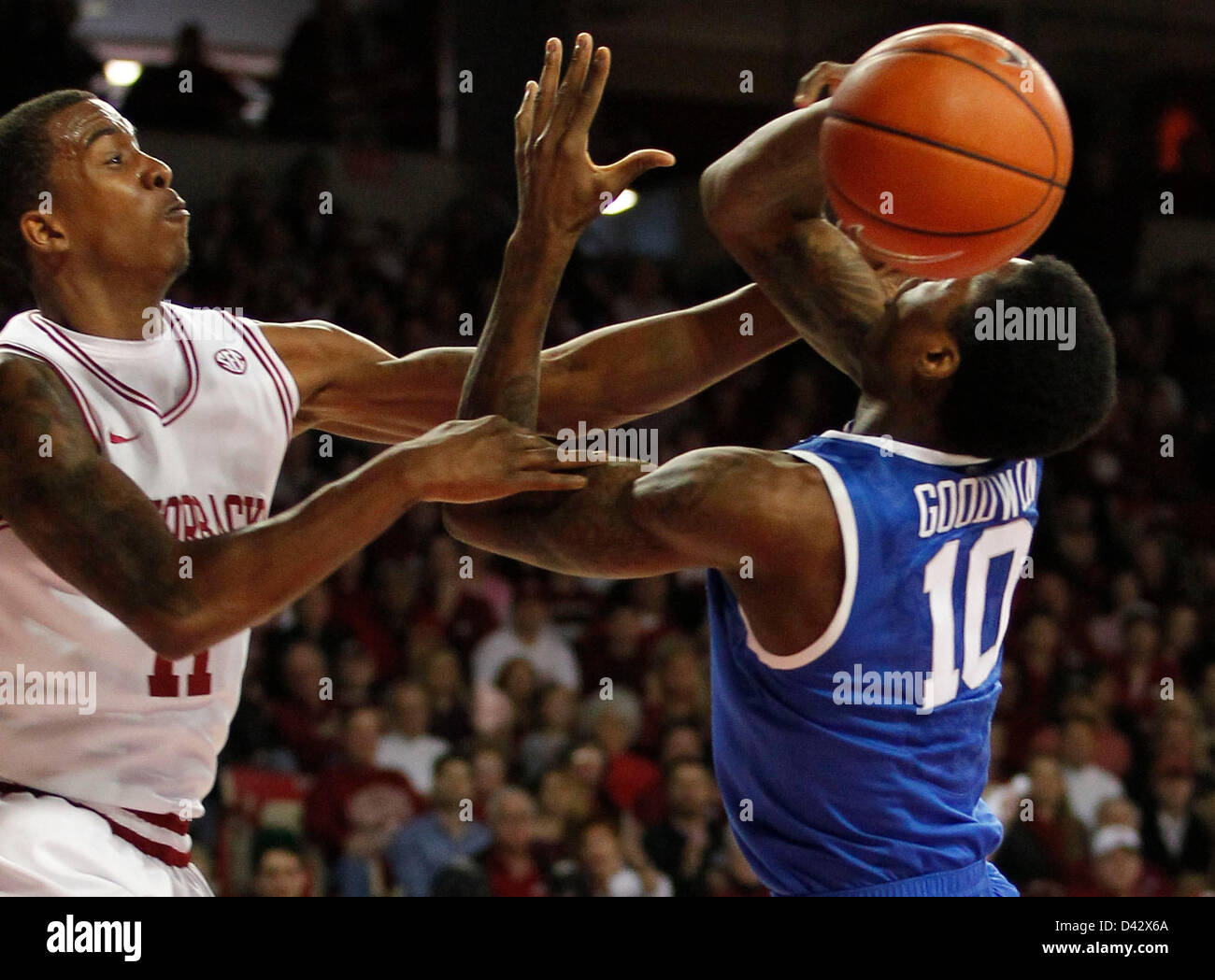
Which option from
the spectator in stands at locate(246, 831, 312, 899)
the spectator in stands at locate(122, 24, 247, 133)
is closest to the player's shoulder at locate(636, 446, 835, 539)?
the spectator in stands at locate(246, 831, 312, 899)

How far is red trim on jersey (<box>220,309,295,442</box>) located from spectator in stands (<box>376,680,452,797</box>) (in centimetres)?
352

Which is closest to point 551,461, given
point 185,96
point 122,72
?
point 185,96

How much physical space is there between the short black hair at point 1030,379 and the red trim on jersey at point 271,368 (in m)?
1.27

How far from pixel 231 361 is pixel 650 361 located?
87cm

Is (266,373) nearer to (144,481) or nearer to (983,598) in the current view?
(144,481)

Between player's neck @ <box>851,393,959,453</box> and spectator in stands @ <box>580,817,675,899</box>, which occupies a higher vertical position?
player's neck @ <box>851,393,959,453</box>

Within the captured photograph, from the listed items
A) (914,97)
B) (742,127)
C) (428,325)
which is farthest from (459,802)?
(742,127)

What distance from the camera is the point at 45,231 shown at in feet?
9.00

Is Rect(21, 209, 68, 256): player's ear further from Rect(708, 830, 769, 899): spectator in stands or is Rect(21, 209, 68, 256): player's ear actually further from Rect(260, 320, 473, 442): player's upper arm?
Rect(708, 830, 769, 899): spectator in stands

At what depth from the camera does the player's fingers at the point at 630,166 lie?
2.70m

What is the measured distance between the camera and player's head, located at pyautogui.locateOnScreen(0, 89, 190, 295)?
274 cm

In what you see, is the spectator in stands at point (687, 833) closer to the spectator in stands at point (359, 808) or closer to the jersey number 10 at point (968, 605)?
the spectator in stands at point (359, 808)

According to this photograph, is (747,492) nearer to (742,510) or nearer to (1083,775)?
(742,510)

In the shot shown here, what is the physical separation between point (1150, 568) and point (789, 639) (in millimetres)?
6583
